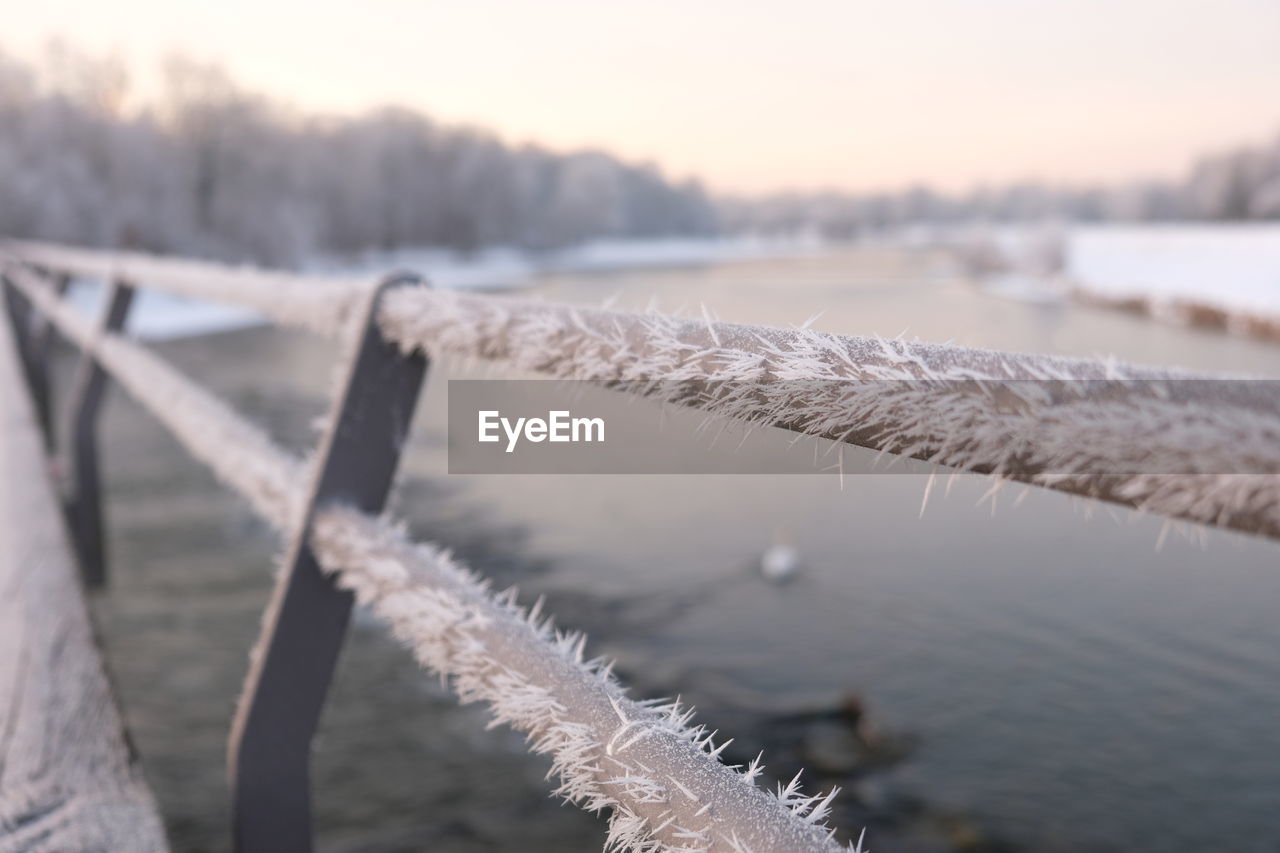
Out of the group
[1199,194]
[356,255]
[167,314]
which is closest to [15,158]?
[167,314]

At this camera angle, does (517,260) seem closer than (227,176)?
No

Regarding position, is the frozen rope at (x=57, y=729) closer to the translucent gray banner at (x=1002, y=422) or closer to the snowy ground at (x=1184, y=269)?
the translucent gray banner at (x=1002, y=422)

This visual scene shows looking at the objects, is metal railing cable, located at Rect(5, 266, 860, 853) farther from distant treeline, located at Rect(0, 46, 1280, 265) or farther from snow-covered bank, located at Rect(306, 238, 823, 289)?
snow-covered bank, located at Rect(306, 238, 823, 289)

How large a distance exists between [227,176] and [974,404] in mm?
55315

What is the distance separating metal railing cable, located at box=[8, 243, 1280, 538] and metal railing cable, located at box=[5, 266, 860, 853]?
311 mm

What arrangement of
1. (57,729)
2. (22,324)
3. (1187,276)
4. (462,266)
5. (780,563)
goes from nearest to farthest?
(57,729)
(22,324)
(780,563)
(1187,276)
(462,266)

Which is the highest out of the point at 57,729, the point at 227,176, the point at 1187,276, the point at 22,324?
the point at 227,176

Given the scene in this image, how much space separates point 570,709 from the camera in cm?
95

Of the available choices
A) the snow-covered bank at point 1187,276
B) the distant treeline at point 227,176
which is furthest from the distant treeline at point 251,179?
the snow-covered bank at point 1187,276

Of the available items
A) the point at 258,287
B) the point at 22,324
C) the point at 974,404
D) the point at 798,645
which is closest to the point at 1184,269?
the point at 798,645

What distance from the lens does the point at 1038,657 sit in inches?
337

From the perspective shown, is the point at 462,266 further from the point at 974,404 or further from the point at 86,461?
the point at 974,404

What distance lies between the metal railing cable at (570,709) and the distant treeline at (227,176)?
2951cm

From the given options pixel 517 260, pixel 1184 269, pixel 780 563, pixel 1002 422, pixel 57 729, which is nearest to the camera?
pixel 1002 422
